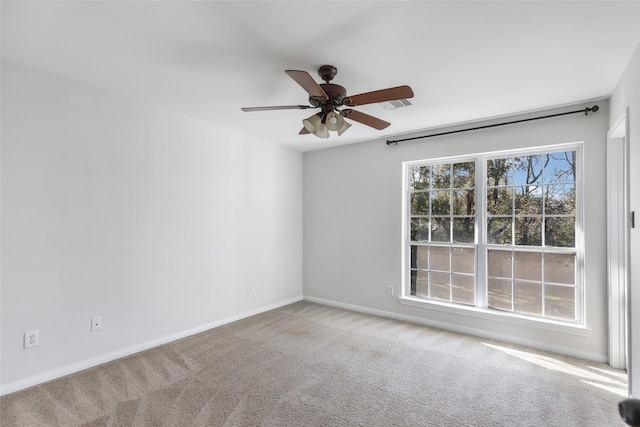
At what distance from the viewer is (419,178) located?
4.18 meters

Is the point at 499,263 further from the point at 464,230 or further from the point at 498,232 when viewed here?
the point at 464,230

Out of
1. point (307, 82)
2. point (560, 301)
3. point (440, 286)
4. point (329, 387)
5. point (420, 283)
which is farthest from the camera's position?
point (420, 283)

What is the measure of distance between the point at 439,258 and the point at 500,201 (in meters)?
0.99

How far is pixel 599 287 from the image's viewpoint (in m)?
2.95

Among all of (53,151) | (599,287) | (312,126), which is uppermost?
(312,126)

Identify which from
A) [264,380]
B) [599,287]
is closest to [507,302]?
[599,287]

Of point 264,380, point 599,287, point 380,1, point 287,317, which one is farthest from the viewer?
point 287,317

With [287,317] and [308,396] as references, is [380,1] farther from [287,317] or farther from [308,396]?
[287,317]

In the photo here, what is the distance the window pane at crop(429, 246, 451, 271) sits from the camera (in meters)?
3.93

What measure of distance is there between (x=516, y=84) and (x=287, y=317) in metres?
3.59

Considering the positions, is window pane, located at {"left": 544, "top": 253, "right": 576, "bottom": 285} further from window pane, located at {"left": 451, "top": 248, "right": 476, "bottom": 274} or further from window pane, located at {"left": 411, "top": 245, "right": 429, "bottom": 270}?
window pane, located at {"left": 411, "top": 245, "right": 429, "bottom": 270}

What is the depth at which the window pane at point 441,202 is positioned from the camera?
3941 mm

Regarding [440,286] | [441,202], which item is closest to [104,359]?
[440,286]

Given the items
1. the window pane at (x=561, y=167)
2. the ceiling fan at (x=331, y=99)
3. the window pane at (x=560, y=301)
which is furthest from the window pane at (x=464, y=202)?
the ceiling fan at (x=331, y=99)
